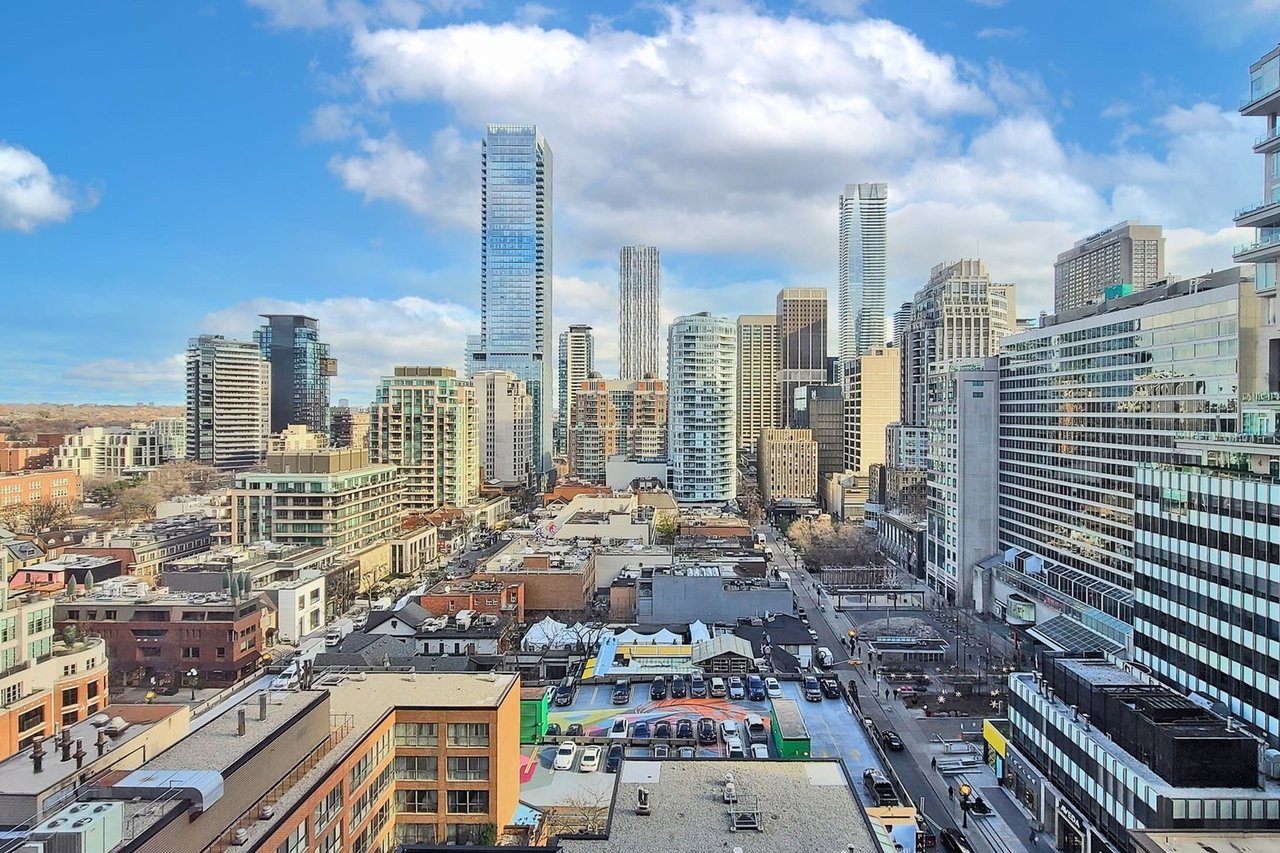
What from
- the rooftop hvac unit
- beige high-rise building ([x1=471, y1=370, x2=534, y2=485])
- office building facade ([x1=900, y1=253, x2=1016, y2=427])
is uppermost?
office building facade ([x1=900, y1=253, x2=1016, y2=427])

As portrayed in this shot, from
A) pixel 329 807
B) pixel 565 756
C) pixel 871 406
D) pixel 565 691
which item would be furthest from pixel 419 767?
pixel 871 406

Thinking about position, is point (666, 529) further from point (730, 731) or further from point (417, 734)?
point (417, 734)

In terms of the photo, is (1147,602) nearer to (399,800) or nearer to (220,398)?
(399,800)

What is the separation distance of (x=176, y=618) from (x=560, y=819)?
94.3ft

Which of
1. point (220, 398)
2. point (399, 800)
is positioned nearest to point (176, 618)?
point (399, 800)

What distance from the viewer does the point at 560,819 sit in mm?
25938

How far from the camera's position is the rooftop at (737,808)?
16531 mm

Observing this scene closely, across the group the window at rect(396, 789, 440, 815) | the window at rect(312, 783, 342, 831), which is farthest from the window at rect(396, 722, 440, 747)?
the window at rect(312, 783, 342, 831)

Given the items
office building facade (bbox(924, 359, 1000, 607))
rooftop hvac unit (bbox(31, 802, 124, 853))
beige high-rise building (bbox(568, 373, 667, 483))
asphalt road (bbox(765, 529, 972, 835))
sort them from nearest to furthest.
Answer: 1. rooftop hvac unit (bbox(31, 802, 124, 853))
2. asphalt road (bbox(765, 529, 972, 835))
3. office building facade (bbox(924, 359, 1000, 607))
4. beige high-rise building (bbox(568, 373, 667, 483))

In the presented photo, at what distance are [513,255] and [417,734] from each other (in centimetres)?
14115

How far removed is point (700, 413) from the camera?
108438 millimetres

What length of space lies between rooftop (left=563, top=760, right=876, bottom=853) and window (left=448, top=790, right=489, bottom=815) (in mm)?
4682

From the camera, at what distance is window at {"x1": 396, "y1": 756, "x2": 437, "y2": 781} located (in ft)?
76.1

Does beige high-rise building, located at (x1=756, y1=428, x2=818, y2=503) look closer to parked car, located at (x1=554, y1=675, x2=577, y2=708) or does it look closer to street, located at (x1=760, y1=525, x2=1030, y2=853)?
street, located at (x1=760, y1=525, x2=1030, y2=853)
